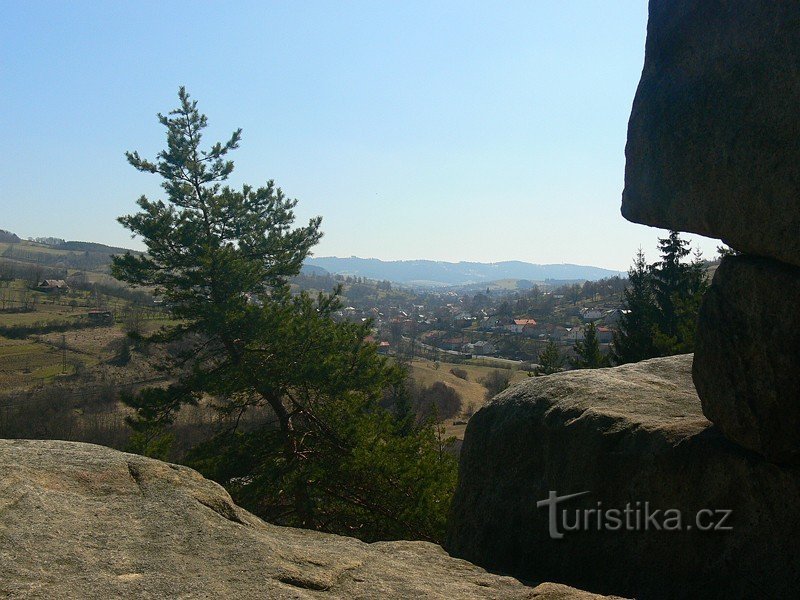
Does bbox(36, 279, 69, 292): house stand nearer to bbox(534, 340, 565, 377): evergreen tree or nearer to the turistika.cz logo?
bbox(534, 340, 565, 377): evergreen tree

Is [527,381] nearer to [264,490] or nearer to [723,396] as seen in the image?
[723,396]

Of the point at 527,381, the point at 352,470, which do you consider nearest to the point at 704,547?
the point at 527,381

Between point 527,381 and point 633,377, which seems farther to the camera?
point 527,381

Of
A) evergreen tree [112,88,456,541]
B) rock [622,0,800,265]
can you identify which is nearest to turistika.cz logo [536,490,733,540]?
rock [622,0,800,265]

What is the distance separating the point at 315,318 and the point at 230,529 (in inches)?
465

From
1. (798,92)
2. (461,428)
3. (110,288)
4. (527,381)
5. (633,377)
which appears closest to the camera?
(798,92)

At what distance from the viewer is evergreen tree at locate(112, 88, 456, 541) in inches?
523

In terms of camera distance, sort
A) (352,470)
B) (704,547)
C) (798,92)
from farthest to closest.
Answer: (352,470) < (704,547) < (798,92)

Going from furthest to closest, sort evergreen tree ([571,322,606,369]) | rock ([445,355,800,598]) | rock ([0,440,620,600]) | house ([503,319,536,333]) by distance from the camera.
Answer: house ([503,319,536,333]) < evergreen tree ([571,322,606,369]) < rock ([445,355,800,598]) < rock ([0,440,620,600])

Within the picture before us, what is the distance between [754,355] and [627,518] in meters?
1.72

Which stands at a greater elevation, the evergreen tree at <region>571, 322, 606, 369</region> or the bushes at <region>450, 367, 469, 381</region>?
the evergreen tree at <region>571, 322, 606, 369</region>

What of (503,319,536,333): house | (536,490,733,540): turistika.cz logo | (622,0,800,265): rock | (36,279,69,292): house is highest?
(622,0,800,265): rock

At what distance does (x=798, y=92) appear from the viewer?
401 cm

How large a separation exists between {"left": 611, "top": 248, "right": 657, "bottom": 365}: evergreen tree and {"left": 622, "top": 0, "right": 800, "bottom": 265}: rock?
1502 cm
